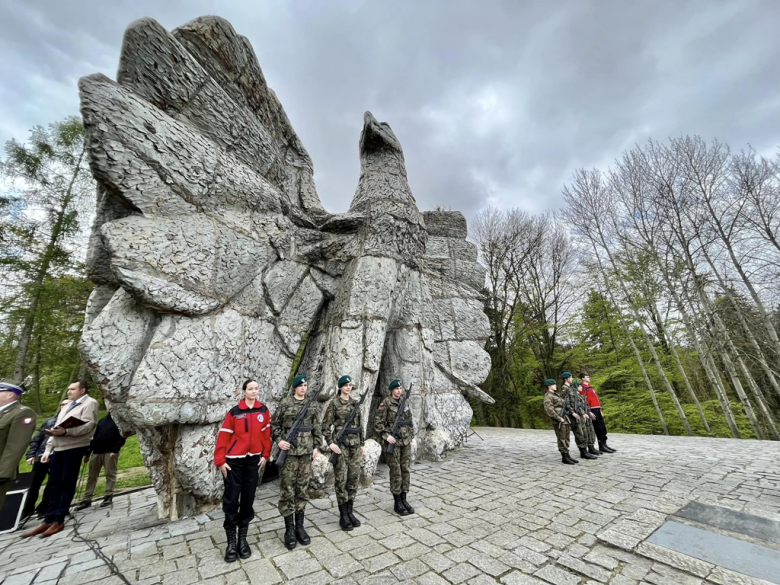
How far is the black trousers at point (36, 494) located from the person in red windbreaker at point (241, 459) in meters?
3.03

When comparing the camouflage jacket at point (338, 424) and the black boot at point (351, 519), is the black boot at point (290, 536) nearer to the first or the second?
the black boot at point (351, 519)

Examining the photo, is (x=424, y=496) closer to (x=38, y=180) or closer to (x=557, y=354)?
(x=557, y=354)

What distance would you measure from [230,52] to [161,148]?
2.03 m

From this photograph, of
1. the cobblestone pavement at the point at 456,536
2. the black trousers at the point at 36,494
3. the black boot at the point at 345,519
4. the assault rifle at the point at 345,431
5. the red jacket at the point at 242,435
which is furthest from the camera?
the black trousers at the point at 36,494

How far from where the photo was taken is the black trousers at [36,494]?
4.09 meters

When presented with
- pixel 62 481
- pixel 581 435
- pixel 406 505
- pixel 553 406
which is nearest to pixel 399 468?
pixel 406 505

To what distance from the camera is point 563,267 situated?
583 inches

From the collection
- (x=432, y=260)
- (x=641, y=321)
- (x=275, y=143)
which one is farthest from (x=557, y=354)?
(x=275, y=143)

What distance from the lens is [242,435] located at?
9.56 ft

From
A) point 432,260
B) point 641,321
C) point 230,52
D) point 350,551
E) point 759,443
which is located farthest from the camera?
point 641,321

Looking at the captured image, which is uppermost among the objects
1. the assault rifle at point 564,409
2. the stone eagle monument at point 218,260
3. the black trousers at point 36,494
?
the stone eagle monument at point 218,260

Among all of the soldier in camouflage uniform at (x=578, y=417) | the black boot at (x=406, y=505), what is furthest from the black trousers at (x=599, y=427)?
the black boot at (x=406, y=505)

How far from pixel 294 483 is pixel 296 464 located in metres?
0.16

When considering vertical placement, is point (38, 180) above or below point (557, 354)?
above
